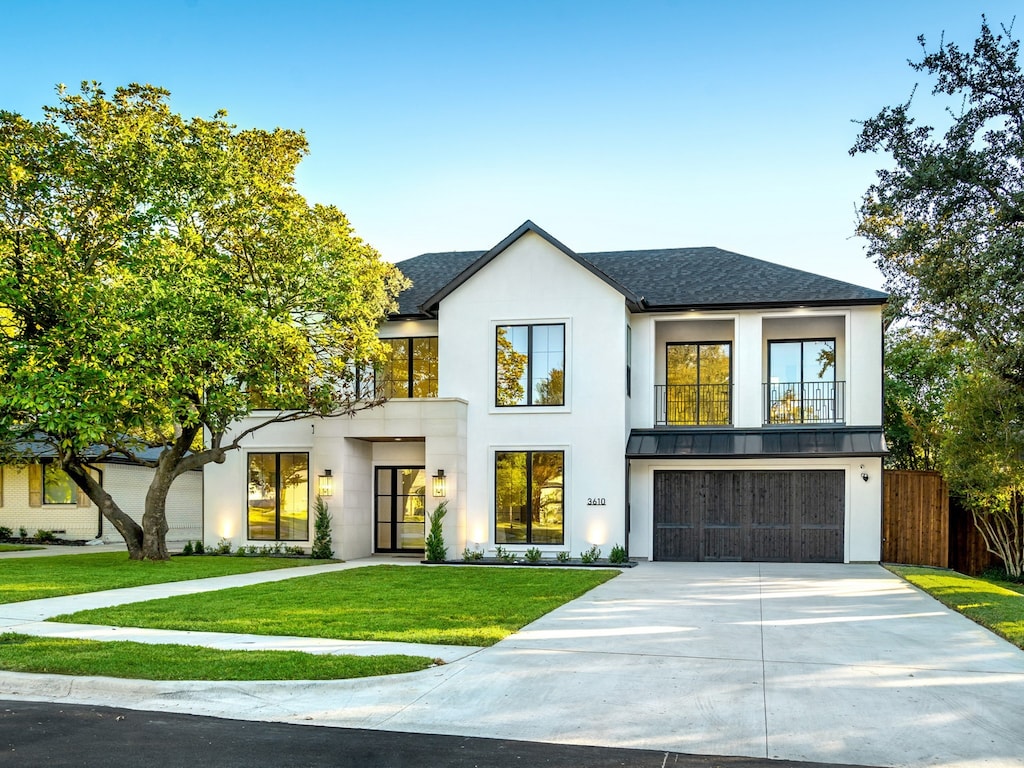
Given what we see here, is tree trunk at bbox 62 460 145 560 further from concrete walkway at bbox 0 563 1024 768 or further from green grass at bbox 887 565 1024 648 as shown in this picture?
green grass at bbox 887 565 1024 648

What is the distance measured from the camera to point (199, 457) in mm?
19469

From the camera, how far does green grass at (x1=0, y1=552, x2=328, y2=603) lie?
14062 mm

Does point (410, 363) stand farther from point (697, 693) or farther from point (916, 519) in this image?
point (697, 693)

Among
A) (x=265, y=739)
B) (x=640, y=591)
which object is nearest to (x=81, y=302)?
(x=640, y=591)

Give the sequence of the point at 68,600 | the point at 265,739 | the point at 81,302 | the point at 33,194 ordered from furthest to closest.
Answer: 1. the point at 33,194
2. the point at 81,302
3. the point at 68,600
4. the point at 265,739

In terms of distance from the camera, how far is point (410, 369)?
75.5 ft

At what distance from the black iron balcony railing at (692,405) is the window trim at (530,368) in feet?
8.19

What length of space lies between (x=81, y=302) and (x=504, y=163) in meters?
9.51

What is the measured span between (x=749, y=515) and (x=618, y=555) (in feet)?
10.8

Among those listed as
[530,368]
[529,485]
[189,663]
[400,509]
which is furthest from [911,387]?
[189,663]

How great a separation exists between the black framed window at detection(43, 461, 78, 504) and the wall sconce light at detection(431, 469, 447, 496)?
13569 mm

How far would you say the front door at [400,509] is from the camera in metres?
23.1

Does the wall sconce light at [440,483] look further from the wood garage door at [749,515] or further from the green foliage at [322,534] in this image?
the wood garage door at [749,515]

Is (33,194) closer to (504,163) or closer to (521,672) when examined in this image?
(504,163)
